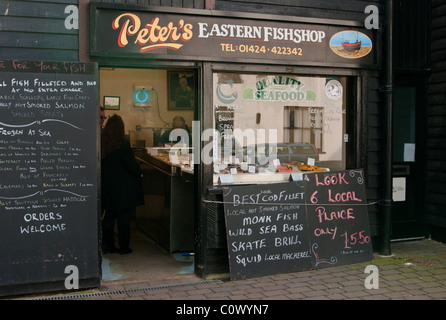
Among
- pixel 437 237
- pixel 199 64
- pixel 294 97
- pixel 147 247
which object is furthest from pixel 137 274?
pixel 437 237

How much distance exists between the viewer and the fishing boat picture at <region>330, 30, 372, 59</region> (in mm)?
6203

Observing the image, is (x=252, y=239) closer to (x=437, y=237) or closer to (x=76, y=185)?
(x=76, y=185)

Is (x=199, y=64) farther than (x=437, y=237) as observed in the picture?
No

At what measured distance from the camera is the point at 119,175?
21.6 ft

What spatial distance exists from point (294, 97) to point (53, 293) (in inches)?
143

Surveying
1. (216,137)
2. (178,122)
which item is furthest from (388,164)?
(178,122)

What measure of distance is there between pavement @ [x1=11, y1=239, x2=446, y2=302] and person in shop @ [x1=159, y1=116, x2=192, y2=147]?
11.7 ft

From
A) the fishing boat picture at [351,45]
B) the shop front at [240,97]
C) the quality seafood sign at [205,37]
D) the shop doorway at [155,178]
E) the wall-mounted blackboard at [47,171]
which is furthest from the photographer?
the fishing boat picture at [351,45]

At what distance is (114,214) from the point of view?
22.2ft

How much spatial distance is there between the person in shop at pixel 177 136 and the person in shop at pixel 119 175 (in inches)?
79.4

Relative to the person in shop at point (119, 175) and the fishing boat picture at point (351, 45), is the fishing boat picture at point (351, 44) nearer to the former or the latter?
the fishing boat picture at point (351, 45)

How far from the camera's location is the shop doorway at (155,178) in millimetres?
6150
